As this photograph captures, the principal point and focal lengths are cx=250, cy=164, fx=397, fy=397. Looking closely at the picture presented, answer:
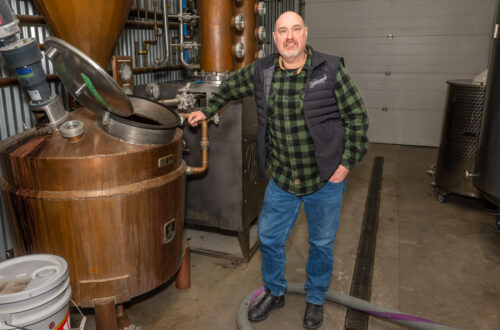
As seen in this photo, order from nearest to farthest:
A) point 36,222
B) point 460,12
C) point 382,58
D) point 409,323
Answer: point 36,222
point 409,323
point 460,12
point 382,58

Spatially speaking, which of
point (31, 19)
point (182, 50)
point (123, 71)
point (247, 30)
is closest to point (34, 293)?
point (123, 71)

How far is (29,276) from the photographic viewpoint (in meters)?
1.61

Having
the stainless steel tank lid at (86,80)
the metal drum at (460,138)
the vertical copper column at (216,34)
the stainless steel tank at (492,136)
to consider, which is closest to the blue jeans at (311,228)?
the stainless steel tank lid at (86,80)

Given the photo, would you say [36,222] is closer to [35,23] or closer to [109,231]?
[109,231]

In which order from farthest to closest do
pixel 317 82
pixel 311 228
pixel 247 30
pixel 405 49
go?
pixel 405 49 < pixel 247 30 < pixel 311 228 < pixel 317 82

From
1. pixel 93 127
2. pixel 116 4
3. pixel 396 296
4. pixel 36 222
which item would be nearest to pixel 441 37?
pixel 396 296

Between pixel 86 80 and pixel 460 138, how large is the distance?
365 centimetres

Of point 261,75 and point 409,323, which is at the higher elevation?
point 261,75

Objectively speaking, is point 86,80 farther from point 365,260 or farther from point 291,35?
point 365,260

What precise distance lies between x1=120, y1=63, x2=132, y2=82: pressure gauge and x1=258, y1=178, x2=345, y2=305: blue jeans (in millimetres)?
1234

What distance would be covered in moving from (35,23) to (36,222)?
4.70ft

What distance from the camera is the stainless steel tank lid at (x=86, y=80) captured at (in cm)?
177

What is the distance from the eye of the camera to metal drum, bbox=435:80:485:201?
12.7ft

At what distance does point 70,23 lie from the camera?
2.22 m
